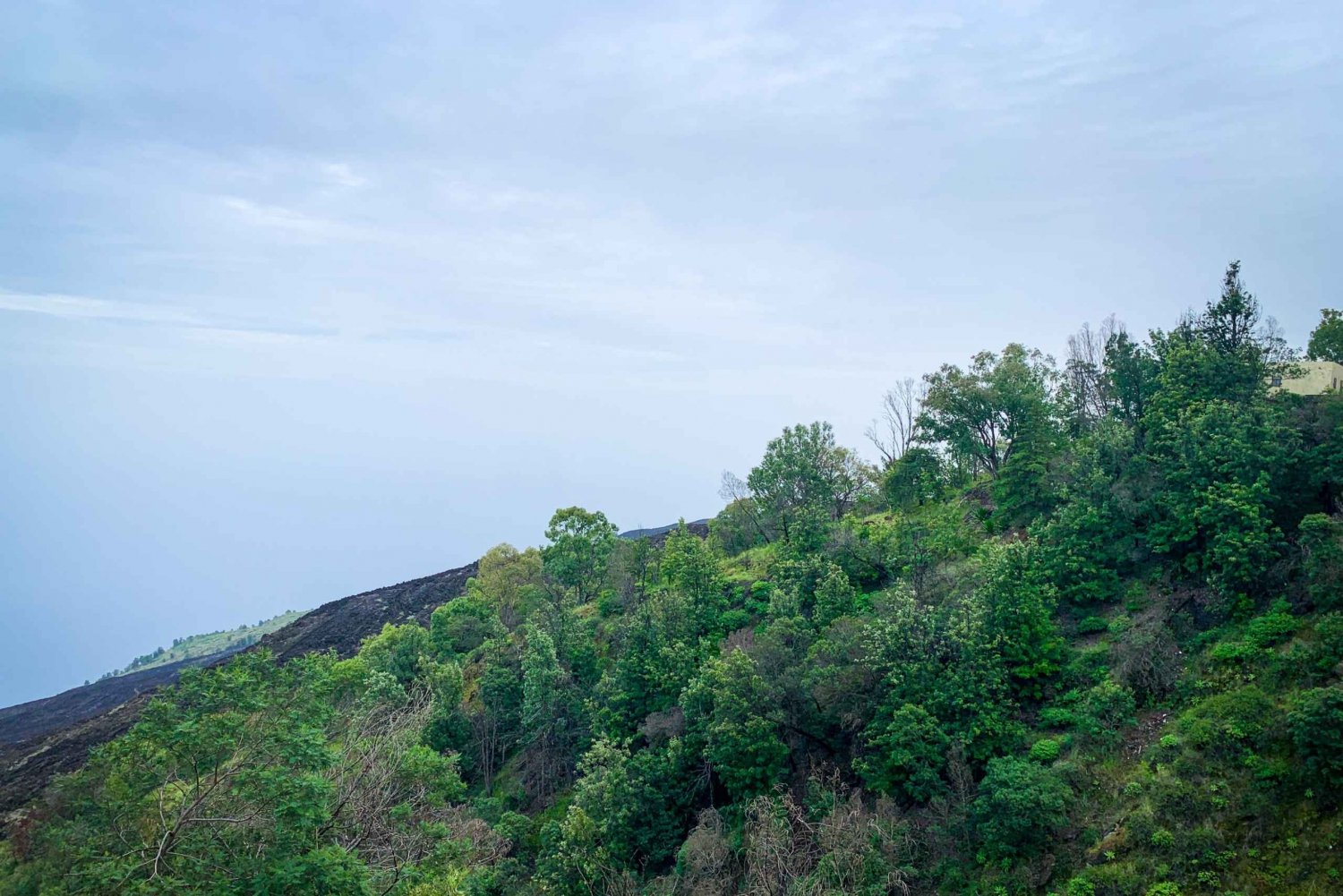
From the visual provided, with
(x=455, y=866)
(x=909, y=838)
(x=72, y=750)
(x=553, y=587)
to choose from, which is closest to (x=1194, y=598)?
(x=909, y=838)

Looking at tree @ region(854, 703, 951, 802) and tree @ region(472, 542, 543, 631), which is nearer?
tree @ region(854, 703, 951, 802)

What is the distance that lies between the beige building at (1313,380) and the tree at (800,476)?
24.9 meters

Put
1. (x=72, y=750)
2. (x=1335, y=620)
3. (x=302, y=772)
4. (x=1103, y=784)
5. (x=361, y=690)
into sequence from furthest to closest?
1. (x=72, y=750)
2. (x=361, y=690)
3. (x=1103, y=784)
4. (x=1335, y=620)
5. (x=302, y=772)

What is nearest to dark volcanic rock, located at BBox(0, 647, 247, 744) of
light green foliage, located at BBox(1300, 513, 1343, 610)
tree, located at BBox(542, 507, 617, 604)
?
tree, located at BBox(542, 507, 617, 604)

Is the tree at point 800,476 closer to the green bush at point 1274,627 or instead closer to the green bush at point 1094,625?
the green bush at point 1094,625

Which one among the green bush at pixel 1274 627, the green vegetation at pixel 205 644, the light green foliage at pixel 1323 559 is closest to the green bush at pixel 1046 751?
the green bush at pixel 1274 627

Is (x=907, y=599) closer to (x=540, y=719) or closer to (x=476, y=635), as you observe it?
(x=540, y=719)

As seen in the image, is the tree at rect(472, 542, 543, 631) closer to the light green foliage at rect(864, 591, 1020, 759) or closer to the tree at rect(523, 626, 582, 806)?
the tree at rect(523, 626, 582, 806)

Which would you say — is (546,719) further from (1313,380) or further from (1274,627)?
(1313,380)

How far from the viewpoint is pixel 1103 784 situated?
864 inches

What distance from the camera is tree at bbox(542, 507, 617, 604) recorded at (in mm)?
49812

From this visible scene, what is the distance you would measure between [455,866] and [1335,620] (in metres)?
26.6

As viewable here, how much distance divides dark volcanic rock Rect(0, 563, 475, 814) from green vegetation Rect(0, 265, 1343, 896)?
23871 millimetres

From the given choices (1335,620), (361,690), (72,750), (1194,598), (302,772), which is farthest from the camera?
(72,750)
